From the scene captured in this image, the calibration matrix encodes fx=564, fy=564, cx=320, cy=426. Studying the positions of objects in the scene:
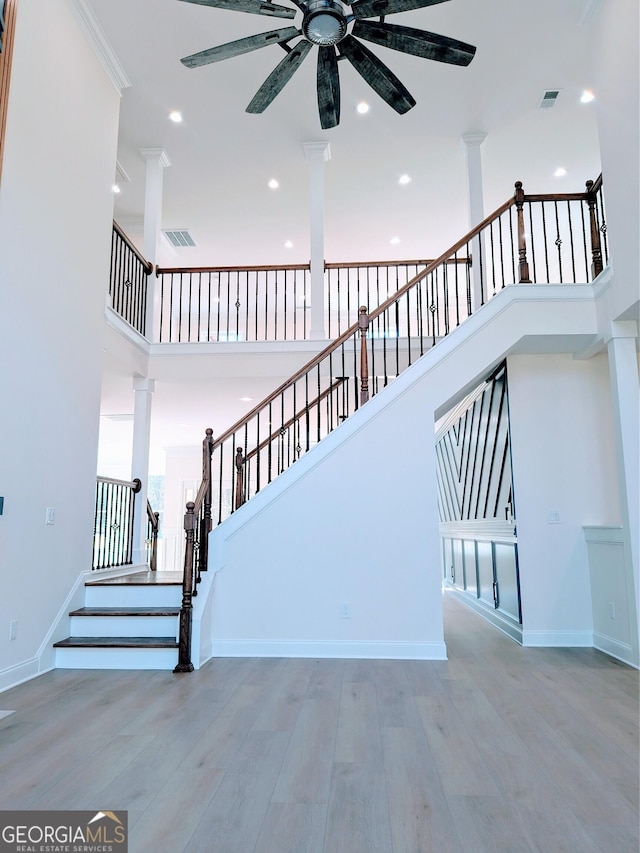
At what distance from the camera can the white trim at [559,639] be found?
16.9 ft

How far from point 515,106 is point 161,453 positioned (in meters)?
11.5

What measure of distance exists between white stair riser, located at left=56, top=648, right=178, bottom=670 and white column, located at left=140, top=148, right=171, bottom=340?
3.97m

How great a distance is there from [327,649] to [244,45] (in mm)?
4478

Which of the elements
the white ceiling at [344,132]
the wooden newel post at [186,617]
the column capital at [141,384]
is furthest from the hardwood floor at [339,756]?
the white ceiling at [344,132]

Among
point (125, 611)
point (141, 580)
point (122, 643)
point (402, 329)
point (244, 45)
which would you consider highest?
point (402, 329)

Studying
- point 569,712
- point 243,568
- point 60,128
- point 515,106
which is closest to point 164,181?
point 60,128

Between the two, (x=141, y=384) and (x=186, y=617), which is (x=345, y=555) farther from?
(x=141, y=384)

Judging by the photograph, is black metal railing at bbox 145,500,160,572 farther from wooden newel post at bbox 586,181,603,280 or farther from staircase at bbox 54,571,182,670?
wooden newel post at bbox 586,181,603,280

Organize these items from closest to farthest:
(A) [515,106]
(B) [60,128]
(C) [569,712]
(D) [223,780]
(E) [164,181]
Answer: (D) [223,780]
(C) [569,712]
(B) [60,128]
(A) [515,106]
(E) [164,181]

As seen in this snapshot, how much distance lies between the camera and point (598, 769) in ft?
8.50

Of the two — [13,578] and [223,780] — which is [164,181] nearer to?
[13,578]

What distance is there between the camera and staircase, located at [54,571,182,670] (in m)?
4.43

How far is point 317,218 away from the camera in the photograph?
293 inches

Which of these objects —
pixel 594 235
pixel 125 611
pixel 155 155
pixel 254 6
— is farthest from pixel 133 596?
pixel 155 155
